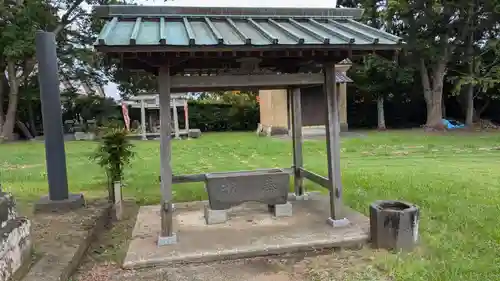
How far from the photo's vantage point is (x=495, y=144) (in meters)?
13.6

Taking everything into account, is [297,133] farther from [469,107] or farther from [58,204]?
[469,107]

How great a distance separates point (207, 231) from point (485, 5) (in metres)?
18.0

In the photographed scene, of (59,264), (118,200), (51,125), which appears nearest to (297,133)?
(118,200)

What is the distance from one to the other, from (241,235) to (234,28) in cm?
244

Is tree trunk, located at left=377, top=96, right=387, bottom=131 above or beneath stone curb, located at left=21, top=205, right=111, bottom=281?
above

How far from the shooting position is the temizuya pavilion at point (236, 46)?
159 inches

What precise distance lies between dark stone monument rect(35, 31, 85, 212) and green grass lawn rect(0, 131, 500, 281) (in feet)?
3.34

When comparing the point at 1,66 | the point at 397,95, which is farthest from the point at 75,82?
the point at 397,95

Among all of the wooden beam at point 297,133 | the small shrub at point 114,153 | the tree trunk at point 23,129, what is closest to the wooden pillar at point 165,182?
the small shrub at point 114,153

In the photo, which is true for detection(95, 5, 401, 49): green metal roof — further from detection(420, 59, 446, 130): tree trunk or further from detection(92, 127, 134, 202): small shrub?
detection(420, 59, 446, 130): tree trunk

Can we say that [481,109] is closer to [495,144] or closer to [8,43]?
[495,144]

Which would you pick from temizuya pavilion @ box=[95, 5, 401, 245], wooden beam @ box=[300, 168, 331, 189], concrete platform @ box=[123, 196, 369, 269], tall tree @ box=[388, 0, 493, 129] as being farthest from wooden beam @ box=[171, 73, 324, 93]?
tall tree @ box=[388, 0, 493, 129]

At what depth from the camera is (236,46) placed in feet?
13.1

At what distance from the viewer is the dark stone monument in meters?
5.51
